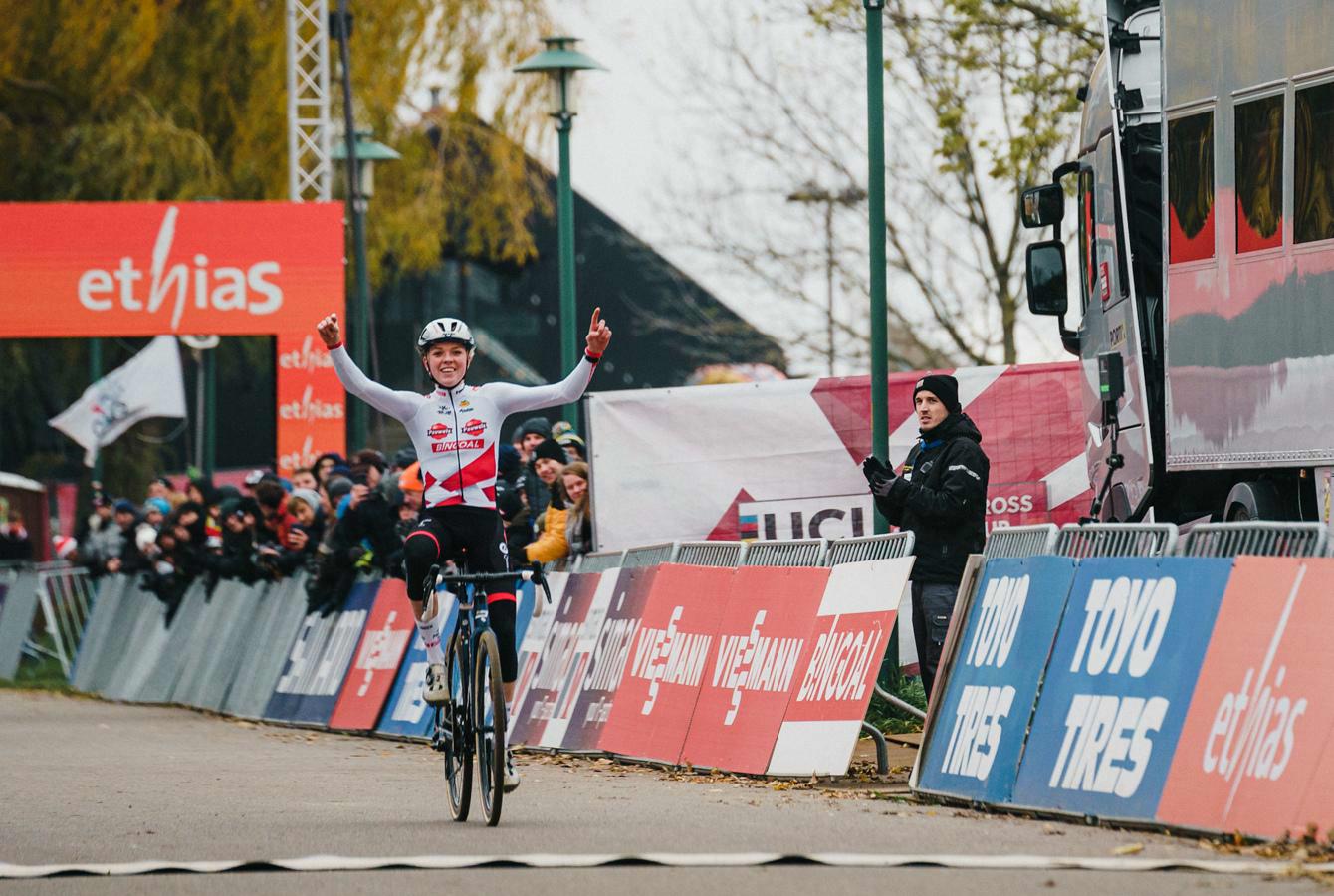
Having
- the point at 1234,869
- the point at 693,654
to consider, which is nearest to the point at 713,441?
the point at 693,654

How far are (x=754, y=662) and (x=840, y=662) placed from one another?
0.93 m

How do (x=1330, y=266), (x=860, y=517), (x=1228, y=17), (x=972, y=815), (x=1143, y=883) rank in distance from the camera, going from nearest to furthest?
1. (x=1143, y=883)
2. (x=972, y=815)
3. (x=1330, y=266)
4. (x=1228, y=17)
5. (x=860, y=517)

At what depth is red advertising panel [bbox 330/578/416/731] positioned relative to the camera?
1770 cm

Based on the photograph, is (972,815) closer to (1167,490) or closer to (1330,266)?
(1330,266)

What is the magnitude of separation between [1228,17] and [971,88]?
44.0 feet

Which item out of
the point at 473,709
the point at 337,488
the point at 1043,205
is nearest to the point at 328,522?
the point at 337,488

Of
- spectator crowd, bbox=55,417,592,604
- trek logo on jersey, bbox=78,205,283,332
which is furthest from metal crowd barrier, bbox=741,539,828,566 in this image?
trek logo on jersey, bbox=78,205,283,332

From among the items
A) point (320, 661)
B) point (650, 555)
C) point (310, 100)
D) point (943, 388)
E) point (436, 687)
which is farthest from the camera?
point (310, 100)

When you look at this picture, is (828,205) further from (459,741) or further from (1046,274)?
(459,741)

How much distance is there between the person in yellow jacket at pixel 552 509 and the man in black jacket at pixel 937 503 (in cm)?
340

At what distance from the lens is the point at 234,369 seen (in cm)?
3944

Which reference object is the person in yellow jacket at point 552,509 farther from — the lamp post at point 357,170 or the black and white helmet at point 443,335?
the lamp post at point 357,170

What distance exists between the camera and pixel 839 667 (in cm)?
1180

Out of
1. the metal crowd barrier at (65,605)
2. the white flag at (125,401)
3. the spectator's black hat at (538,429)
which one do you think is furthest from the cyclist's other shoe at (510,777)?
the white flag at (125,401)
